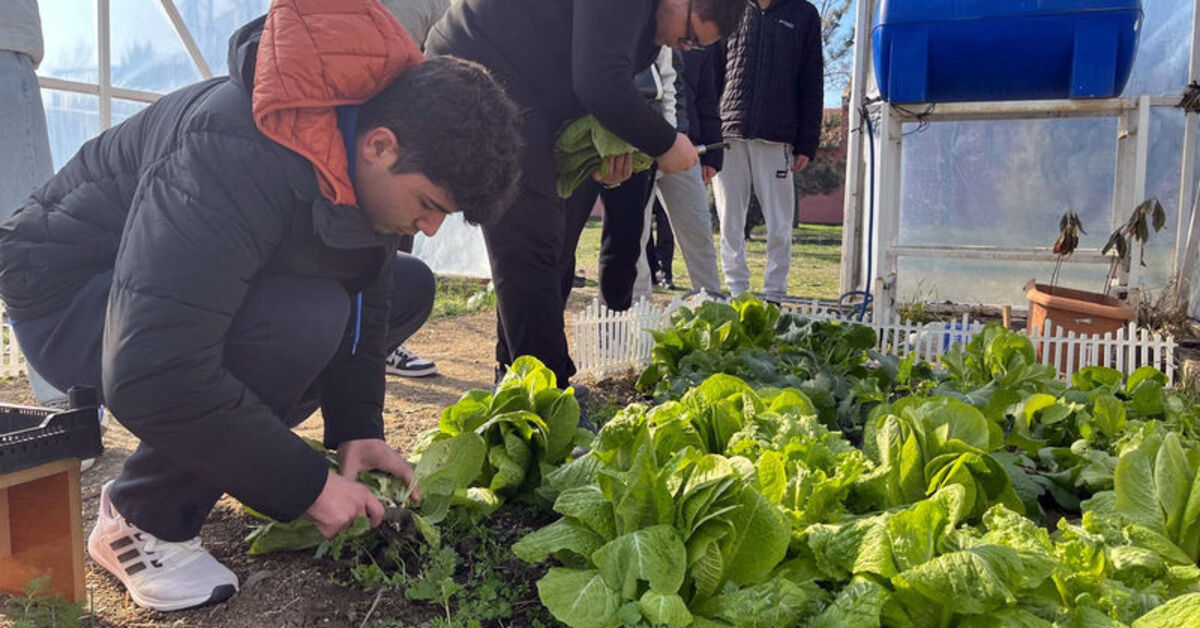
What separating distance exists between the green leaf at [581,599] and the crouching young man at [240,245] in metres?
0.47

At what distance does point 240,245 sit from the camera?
1621mm

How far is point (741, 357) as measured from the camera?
3105mm

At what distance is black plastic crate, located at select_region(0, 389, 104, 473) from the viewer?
1.62m

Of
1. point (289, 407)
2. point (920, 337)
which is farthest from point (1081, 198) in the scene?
point (289, 407)

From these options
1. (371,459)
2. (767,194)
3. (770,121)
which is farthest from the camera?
(767,194)

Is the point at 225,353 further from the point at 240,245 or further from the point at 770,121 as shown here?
the point at 770,121

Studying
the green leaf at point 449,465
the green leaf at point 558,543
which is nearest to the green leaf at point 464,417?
the green leaf at point 449,465

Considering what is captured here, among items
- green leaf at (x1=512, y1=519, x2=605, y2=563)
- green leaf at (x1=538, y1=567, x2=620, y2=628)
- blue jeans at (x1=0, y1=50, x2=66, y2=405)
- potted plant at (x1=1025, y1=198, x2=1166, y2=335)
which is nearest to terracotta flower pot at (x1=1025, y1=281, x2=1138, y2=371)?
potted plant at (x1=1025, y1=198, x2=1166, y2=335)

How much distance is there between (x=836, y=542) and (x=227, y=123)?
1279 mm

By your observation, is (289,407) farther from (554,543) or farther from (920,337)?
(920,337)

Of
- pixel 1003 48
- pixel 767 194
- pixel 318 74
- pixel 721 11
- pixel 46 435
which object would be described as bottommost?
pixel 46 435

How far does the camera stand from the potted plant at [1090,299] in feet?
13.0

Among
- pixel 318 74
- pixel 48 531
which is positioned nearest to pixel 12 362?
pixel 48 531

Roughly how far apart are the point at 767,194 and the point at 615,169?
2.58 metres
